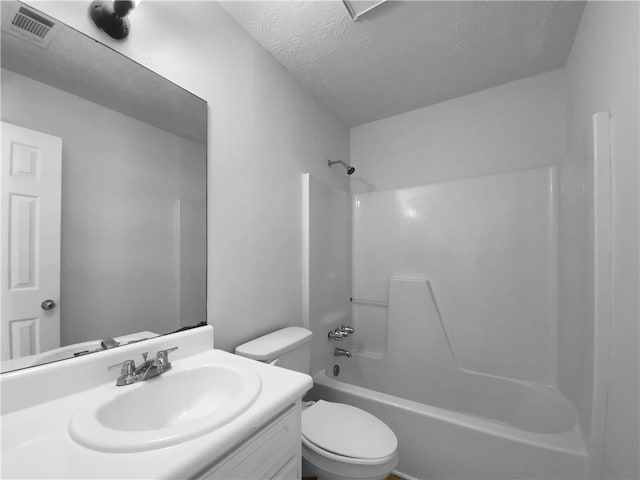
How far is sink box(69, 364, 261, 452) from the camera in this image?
0.53 m

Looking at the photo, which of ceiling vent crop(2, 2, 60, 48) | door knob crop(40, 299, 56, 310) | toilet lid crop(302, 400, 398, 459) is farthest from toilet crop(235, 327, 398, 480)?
ceiling vent crop(2, 2, 60, 48)

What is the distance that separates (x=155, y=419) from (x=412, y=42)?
1967mm

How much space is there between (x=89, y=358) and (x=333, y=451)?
36.5 inches

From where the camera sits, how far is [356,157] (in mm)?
2383

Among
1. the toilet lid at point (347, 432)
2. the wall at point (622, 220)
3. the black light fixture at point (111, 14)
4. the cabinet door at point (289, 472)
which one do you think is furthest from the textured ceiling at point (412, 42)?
the toilet lid at point (347, 432)

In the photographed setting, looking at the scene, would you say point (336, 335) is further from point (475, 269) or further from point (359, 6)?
point (359, 6)

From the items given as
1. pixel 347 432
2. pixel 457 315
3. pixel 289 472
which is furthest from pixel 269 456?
pixel 457 315

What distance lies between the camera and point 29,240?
693mm

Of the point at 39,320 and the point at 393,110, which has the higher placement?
the point at 393,110

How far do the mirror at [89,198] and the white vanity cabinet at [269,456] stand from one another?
21.2 inches

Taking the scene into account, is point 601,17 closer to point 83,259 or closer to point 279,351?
point 279,351

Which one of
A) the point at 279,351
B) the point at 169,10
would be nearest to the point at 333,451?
the point at 279,351

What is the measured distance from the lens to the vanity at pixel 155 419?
19.6 inches

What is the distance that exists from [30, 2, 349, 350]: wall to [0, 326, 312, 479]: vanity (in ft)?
1.07
